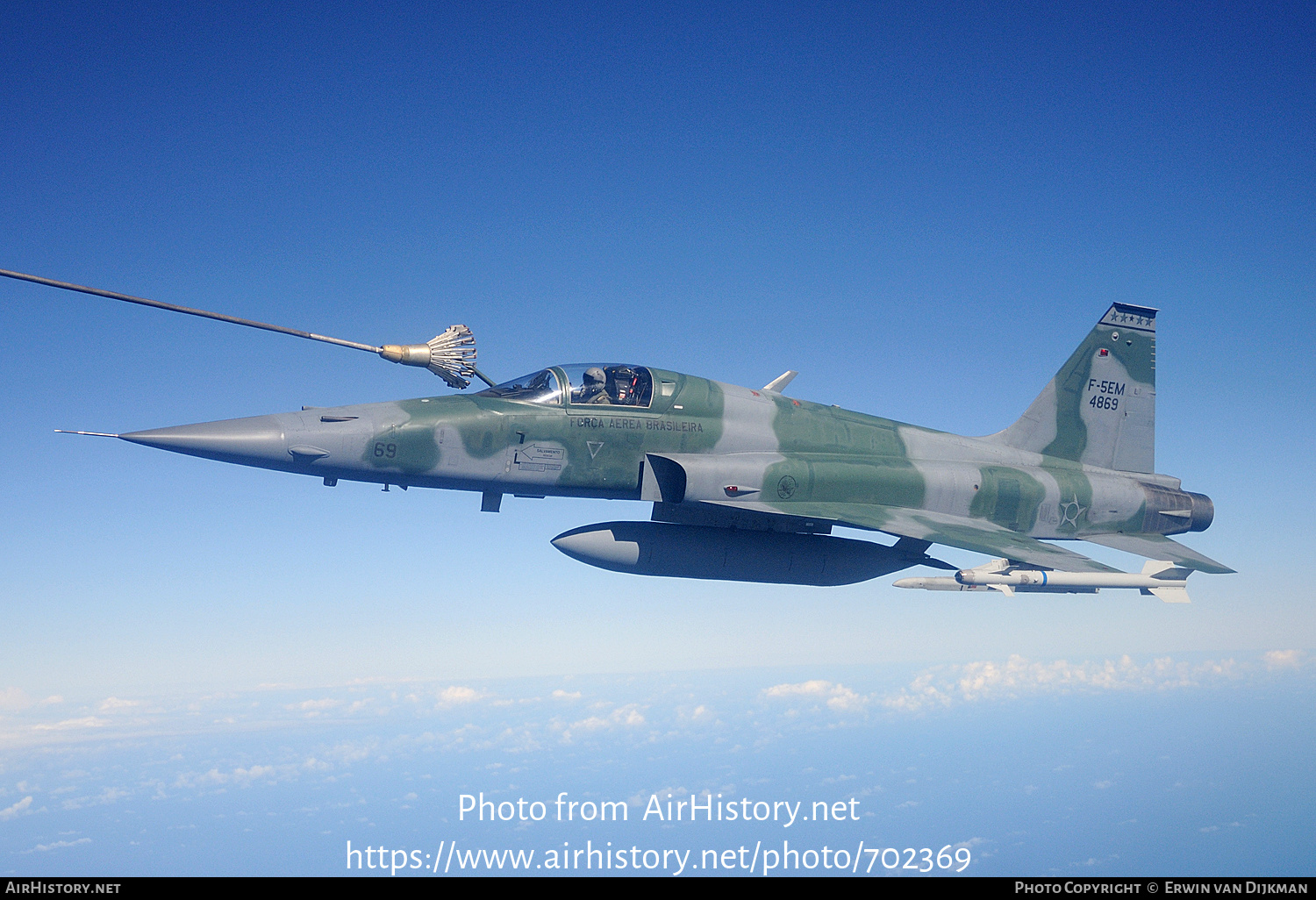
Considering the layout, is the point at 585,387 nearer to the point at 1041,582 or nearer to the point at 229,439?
the point at 229,439

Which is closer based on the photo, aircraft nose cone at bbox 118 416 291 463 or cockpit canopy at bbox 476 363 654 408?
aircraft nose cone at bbox 118 416 291 463

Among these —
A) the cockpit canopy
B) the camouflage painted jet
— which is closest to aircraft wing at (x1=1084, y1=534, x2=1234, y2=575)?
the camouflage painted jet

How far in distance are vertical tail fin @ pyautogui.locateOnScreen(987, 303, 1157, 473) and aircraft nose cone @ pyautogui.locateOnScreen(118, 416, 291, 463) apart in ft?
43.9

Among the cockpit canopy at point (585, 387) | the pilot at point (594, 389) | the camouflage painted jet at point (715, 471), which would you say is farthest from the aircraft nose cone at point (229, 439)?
the pilot at point (594, 389)

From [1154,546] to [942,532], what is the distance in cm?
554

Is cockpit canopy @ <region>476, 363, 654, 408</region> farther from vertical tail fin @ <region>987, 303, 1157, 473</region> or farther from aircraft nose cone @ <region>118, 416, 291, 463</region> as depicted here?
vertical tail fin @ <region>987, 303, 1157, 473</region>

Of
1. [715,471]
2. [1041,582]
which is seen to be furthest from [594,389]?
[1041,582]

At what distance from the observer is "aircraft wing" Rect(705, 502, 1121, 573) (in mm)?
14367

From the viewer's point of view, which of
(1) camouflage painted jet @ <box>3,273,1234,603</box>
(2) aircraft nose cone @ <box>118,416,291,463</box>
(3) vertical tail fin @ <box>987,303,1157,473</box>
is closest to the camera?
(2) aircraft nose cone @ <box>118,416,291,463</box>

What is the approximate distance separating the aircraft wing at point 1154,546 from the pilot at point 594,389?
9.83 metres

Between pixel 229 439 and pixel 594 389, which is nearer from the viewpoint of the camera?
pixel 229 439

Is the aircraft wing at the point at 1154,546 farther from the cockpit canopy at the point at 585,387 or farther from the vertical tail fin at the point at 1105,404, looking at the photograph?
the cockpit canopy at the point at 585,387

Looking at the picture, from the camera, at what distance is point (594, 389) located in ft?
49.4
